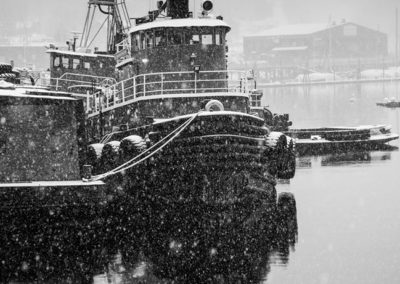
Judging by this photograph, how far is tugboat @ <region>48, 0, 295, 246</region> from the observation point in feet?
44.7

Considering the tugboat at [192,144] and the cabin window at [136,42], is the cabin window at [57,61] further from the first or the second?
the tugboat at [192,144]

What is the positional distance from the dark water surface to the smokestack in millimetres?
9057

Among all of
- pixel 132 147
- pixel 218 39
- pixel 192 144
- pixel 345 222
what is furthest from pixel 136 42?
pixel 345 222

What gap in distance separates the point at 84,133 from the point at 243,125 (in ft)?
11.3

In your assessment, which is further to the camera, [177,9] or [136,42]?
[177,9]

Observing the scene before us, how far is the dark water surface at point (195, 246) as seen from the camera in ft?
32.8

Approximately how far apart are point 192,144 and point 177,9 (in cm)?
992

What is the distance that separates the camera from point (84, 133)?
13.0 m

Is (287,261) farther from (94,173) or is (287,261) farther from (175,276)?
(94,173)

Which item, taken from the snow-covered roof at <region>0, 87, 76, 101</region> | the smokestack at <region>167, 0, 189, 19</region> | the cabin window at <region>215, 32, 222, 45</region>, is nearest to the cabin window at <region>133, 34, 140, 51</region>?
the smokestack at <region>167, 0, 189, 19</region>

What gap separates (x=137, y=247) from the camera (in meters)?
11.8

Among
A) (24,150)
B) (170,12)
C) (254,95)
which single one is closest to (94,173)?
(24,150)

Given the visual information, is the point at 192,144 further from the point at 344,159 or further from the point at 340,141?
the point at 340,141

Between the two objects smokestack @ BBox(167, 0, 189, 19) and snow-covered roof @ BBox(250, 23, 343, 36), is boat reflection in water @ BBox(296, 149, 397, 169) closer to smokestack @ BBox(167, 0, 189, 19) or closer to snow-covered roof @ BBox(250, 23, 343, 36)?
smokestack @ BBox(167, 0, 189, 19)
